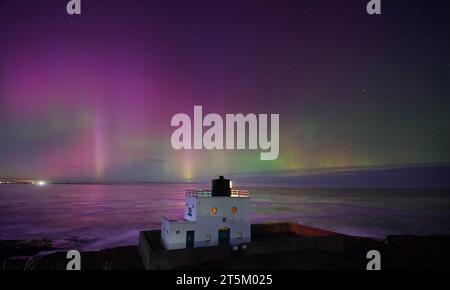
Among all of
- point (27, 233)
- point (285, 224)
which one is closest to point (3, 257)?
point (27, 233)

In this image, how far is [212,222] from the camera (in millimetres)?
17125

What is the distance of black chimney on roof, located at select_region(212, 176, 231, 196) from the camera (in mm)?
17781

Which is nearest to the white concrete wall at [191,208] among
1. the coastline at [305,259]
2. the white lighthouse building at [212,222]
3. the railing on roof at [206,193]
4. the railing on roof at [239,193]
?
the white lighthouse building at [212,222]

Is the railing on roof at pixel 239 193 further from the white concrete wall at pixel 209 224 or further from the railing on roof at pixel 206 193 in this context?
the white concrete wall at pixel 209 224

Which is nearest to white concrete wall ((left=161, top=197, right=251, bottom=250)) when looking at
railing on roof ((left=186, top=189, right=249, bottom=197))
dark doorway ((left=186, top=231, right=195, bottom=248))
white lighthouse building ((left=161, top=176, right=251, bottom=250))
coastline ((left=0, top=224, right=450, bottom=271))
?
white lighthouse building ((left=161, top=176, right=251, bottom=250))

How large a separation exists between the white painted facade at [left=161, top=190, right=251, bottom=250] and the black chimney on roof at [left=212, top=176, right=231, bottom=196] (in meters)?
0.41

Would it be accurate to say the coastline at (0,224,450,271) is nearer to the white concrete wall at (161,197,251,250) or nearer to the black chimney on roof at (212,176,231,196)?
the white concrete wall at (161,197,251,250)

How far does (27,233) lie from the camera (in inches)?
1709

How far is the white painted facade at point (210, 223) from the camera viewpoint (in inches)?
648

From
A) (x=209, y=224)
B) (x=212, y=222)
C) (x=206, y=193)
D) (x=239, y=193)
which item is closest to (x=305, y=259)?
(x=239, y=193)

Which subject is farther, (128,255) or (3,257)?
(3,257)

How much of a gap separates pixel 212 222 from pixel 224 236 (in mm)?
1038
